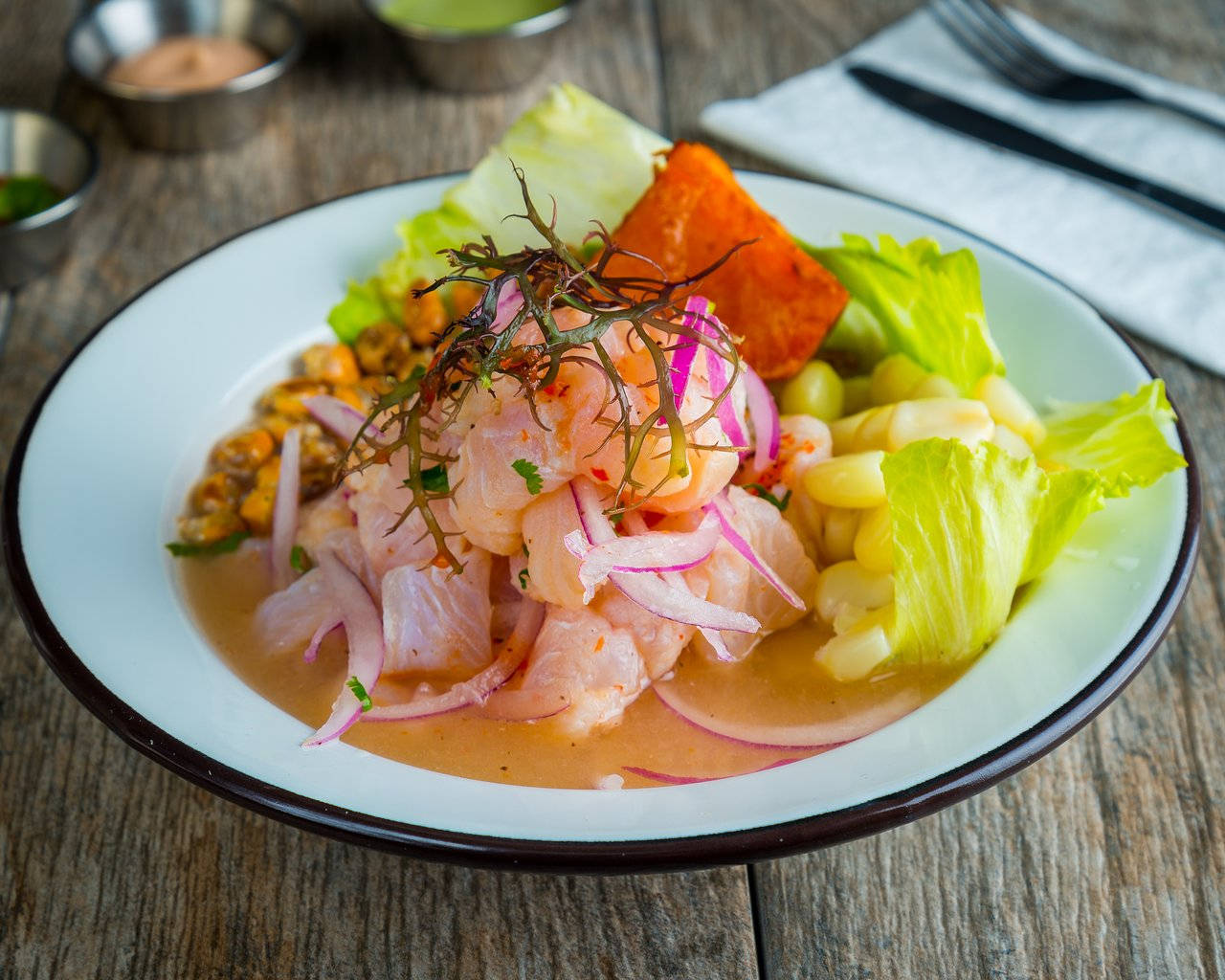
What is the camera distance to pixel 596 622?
2.58m

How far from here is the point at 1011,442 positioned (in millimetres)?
2877

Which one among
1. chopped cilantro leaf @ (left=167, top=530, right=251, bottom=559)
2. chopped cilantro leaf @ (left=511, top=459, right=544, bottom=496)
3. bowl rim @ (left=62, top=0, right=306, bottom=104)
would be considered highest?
chopped cilantro leaf @ (left=511, top=459, right=544, bottom=496)

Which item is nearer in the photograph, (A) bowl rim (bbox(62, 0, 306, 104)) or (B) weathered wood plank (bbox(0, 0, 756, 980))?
(B) weathered wood plank (bbox(0, 0, 756, 980))

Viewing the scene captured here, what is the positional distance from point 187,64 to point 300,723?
11.5 feet

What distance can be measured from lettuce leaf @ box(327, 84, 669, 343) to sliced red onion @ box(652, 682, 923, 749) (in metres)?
1.67

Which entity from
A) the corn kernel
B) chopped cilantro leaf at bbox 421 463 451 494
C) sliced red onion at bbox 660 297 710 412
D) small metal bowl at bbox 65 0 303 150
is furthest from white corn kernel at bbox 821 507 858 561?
small metal bowl at bbox 65 0 303 150

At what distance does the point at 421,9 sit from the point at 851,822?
4316 millimetres

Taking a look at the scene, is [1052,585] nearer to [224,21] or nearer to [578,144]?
[578,144]

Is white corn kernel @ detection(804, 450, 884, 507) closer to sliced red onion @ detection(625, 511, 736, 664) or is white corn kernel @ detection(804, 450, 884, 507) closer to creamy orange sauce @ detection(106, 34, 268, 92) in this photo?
sliced red onion @ detection(625, 511, 736, 664)

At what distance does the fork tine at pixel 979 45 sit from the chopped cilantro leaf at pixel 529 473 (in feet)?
11.7

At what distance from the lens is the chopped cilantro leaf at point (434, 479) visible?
2.66m

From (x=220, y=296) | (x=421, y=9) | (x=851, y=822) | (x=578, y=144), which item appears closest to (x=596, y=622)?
(x=851, y=822)

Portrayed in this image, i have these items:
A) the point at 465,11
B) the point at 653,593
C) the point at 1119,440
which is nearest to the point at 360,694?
the point at 653,593

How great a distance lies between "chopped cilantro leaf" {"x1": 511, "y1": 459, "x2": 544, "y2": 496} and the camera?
2443 millimetres
